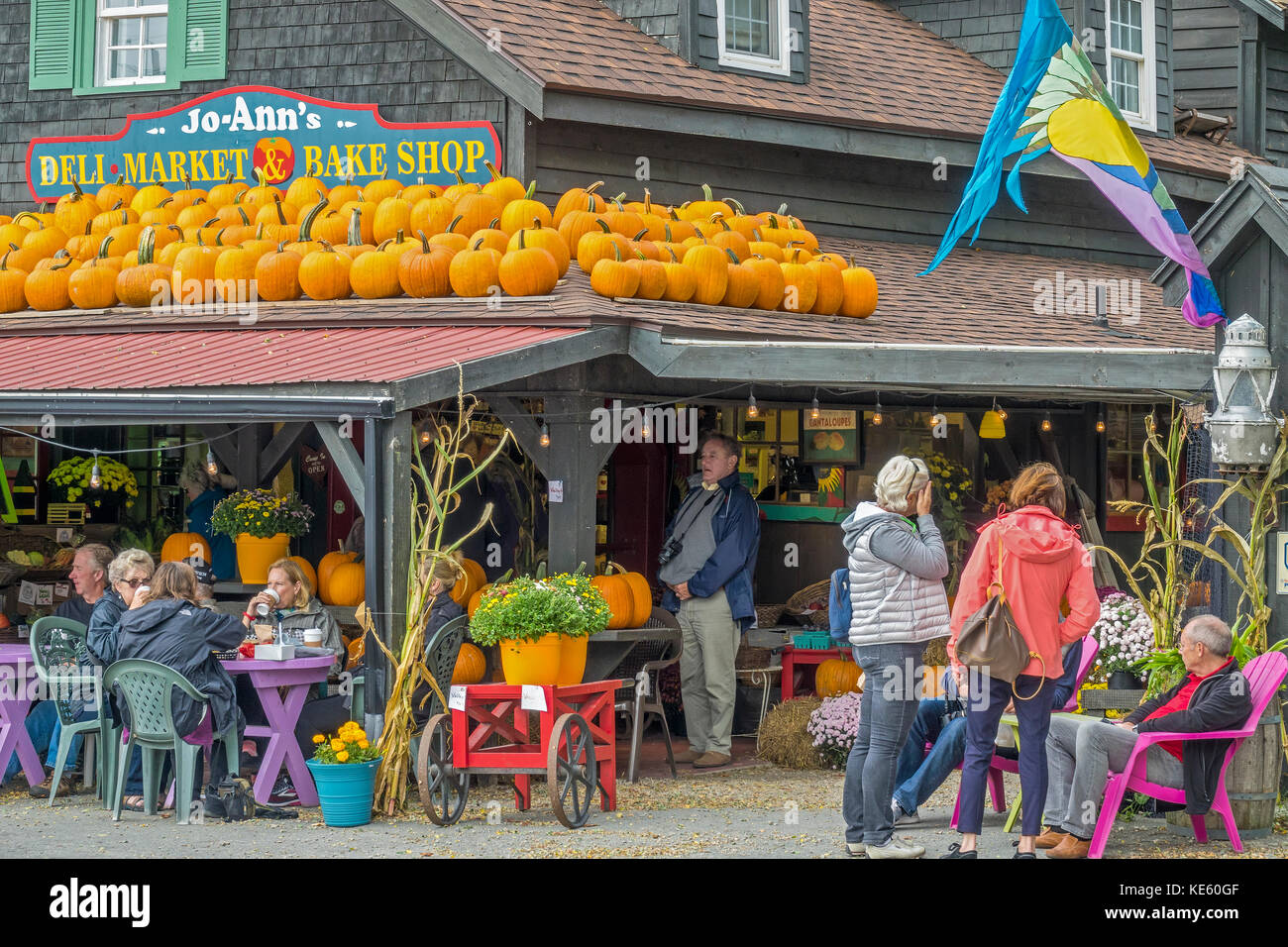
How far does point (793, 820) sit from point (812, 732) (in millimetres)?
1916

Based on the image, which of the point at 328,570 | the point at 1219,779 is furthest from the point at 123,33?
the point at 1219,779

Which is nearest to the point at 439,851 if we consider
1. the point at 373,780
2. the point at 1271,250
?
the point at 373,780

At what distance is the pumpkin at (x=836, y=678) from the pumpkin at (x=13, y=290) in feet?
20.0

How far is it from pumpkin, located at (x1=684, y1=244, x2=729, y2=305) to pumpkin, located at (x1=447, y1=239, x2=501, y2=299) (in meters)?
1.20

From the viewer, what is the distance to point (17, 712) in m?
9.48

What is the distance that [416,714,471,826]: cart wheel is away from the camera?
857 cm

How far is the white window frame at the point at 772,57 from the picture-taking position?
13547 mm

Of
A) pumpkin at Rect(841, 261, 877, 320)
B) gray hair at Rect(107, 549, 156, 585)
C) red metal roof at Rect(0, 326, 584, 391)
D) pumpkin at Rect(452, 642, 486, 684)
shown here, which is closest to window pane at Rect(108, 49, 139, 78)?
red metal roof at Rect(0, 326, 584, 391)

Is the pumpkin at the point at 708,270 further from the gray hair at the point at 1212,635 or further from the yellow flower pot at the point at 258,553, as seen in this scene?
the gray hair at the point at 1212,635

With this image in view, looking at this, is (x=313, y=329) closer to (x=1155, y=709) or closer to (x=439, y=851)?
(x=439, y=851)

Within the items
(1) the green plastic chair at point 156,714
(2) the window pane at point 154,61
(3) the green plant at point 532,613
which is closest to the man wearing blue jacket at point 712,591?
(3) the green plant at point 532,613

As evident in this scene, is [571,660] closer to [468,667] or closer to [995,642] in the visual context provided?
[468,667]

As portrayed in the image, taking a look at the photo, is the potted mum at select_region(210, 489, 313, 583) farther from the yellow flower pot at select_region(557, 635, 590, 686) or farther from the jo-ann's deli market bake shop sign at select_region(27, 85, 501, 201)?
the yellow flower pot at select_region(557, 635, 590, 686)

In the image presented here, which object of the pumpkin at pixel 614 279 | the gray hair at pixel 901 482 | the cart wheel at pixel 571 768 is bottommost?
the cart wheel at pixel 571 768
